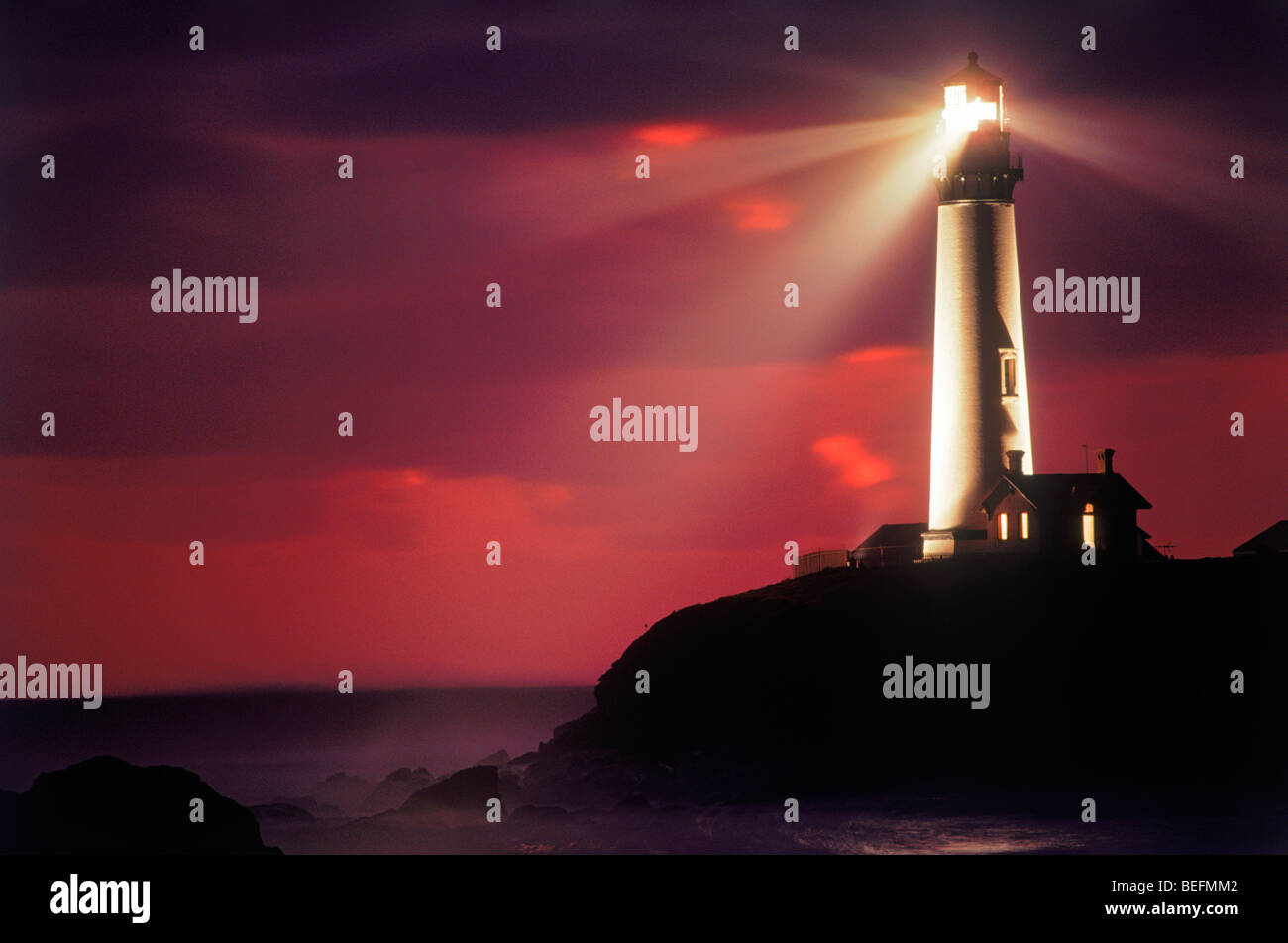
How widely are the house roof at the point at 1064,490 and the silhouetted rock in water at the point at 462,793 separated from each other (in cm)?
2042

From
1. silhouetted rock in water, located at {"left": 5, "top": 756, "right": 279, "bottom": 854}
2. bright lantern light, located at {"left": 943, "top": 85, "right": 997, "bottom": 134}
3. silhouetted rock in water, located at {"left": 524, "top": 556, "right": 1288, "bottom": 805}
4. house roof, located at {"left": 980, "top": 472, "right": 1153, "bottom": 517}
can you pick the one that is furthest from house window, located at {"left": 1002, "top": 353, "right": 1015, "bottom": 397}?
silhouetted rock in water, located at {"left": 5, "top": 756, "right": 279, "bottom": 854}

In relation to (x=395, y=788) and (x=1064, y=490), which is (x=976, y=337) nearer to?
(x=1064, y=490)

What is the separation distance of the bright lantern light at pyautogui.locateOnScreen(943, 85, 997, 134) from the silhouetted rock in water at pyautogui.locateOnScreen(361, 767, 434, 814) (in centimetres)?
3786

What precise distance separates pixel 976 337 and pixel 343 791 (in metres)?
48.6

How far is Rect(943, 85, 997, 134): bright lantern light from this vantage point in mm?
60219

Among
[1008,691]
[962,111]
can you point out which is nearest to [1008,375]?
[962,111]

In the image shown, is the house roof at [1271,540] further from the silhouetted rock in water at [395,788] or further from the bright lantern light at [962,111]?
the silhouetted rock in water at [395,788]
